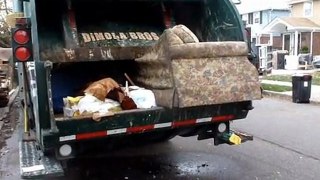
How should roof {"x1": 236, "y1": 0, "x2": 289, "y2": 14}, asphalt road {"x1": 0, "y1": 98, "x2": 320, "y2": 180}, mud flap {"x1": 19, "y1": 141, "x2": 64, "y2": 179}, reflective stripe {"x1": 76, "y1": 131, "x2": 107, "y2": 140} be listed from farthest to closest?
1. roof {"x1": 236, "y1": 0, "x2": 289, "y2": 14}
2. asphalt road {"x1": 0, "y1": 98, "x2": 320, "y2": 180}
3. reflective stripe {"x1": 76, "y1": 131, "x2": 107, "y2": 140}
4. mud flap {"x1": 19, "y1": 141, "x2": 64, "y2": 179}

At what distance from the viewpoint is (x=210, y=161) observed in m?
5.95

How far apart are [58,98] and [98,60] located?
2.04 ft

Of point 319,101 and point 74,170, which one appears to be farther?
point 319,101

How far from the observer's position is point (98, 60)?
16.7ft

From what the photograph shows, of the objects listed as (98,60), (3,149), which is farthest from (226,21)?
(3,149)

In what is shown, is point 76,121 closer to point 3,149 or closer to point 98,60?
point 98,60

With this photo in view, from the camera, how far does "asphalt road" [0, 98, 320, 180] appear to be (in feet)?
17.8

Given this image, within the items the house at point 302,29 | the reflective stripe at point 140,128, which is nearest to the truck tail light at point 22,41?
the reflective stripe at point 140,128

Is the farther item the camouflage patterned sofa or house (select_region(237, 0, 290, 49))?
house (select_region(237, 0, 290, 49))

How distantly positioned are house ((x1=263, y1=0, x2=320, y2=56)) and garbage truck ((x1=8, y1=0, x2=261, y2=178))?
85.6 feet

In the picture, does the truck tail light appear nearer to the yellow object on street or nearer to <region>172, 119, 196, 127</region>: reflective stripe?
<region>172, 119, 196, 127</region>: reflective stripe

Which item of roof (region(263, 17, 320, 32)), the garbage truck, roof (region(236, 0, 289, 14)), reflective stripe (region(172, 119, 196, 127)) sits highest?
roof (region(236, 0, 289, 14))

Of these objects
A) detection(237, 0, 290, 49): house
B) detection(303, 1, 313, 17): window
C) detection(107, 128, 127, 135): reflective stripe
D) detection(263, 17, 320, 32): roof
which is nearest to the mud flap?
detection(107, 128, 127, 135): reflective stripe

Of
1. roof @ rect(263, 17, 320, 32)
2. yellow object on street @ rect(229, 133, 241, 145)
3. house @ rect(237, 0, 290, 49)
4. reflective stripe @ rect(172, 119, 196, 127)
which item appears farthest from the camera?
house @ rect(237, 0, 290, 49)
